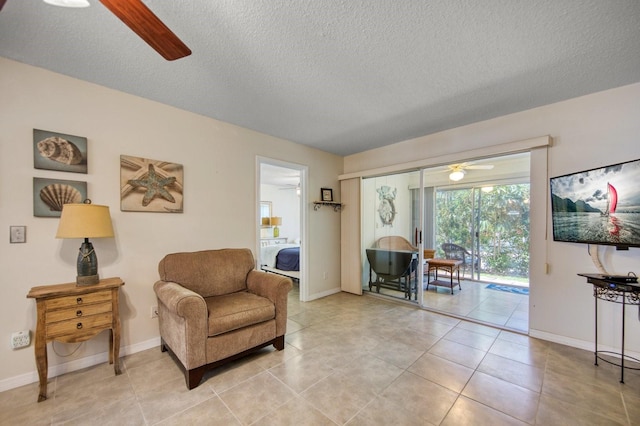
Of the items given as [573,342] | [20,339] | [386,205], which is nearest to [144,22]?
[20,339]

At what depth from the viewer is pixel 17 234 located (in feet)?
6.35

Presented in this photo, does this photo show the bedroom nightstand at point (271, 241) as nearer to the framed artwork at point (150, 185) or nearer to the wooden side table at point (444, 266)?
the wooden side table at point (444, 266)

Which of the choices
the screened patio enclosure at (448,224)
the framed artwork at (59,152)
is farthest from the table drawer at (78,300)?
the screened patio enclosure at (448,224)

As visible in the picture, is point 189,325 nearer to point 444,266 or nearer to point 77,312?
point 77,312

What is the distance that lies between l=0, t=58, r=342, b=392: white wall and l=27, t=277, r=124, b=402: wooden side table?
27 cm

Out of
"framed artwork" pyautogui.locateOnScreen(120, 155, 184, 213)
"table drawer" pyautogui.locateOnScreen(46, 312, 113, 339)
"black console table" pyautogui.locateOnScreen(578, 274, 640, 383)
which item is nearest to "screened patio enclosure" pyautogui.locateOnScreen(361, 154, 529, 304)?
"black console table" pyautogui.locateOnScreen(578, 274, 640, 383)

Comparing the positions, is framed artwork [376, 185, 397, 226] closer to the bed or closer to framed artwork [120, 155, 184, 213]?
the bed

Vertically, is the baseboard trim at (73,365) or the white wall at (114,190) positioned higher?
the white wall at (114,190)

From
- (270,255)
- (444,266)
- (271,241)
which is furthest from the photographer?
(271,241)

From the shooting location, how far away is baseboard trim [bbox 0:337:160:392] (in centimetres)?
190

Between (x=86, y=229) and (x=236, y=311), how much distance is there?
1.28 m

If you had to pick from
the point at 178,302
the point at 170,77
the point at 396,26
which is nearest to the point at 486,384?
the point at 178,302

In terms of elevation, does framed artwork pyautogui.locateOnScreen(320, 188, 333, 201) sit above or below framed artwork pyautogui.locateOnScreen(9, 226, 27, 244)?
above

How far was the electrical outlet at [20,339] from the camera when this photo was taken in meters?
1.92
